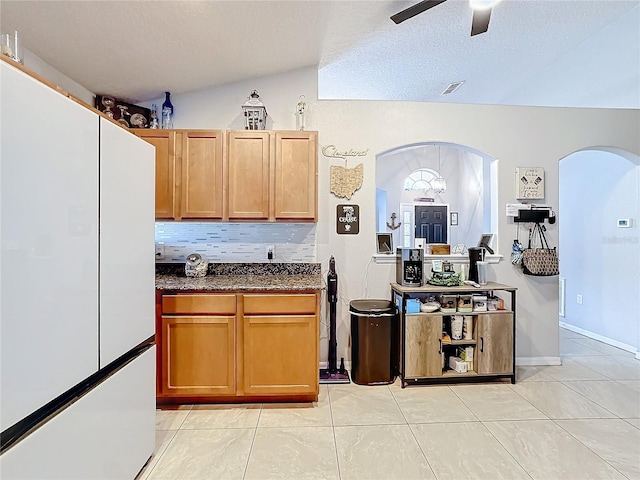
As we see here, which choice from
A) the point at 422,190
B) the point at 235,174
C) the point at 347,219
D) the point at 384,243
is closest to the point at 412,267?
the point at 384,243

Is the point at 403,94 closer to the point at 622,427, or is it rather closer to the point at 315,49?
the point at 315,49

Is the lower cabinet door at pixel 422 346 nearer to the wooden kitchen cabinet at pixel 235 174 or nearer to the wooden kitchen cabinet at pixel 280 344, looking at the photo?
the wooden kitchen cabinet at pixel 280 344

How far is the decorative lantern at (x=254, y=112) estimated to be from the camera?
296cm

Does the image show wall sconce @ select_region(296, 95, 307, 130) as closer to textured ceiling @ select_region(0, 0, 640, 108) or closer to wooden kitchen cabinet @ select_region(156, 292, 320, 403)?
textured ceiling @ select_region(0, 0, 640, 108)

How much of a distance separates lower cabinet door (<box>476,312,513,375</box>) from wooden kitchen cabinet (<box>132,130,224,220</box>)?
2.43 metres

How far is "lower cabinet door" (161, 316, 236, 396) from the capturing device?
2.50m

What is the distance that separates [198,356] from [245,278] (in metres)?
0.74

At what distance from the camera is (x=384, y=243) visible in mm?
3354

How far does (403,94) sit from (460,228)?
11.1 ft

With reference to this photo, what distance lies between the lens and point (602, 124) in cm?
342

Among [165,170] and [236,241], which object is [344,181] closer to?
[236,241]

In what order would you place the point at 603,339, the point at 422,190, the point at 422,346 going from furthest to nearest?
the point at 422,190
the point at 603,339
the point at 422,346

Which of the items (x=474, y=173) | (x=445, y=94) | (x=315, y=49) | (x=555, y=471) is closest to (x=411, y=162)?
(x=474, y=173)

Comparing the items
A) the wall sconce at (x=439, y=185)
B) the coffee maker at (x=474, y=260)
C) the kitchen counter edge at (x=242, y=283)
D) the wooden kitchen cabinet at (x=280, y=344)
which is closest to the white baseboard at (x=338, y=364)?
the wooden kitchen cabinet at (x=280, y=344)
